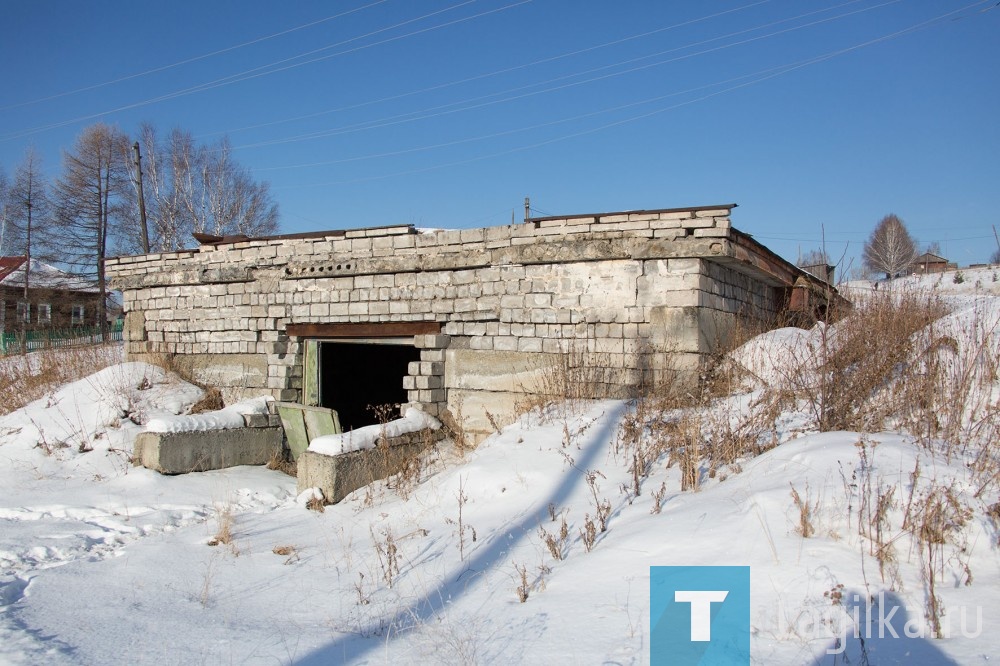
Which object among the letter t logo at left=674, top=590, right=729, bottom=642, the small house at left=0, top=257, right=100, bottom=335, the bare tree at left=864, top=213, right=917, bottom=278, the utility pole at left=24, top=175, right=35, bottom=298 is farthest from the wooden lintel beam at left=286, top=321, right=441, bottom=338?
the bare tree at left=864, top=213, right=917, bottom=278

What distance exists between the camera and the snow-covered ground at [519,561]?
3145 millimetres

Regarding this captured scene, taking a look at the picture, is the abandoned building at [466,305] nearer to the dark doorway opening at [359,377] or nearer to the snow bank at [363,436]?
the dark doorway opening at [359,377]

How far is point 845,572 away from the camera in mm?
3318

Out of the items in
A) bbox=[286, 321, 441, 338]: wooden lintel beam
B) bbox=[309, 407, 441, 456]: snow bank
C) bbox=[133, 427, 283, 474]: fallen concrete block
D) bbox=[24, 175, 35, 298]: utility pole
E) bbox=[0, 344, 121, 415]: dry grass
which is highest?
bbox=[24, 175, 35, 298]: utility pole

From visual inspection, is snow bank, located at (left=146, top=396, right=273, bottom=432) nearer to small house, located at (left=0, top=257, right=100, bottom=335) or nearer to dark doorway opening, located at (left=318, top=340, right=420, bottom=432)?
dark doorway opening, located at (left=318, top=340, right=420, bottom=432)

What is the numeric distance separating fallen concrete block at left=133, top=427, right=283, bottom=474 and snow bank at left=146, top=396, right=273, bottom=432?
0.06m

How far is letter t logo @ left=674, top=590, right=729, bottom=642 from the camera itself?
3150 mm

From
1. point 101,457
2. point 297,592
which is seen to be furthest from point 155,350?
point 297,592

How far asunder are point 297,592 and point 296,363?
19.7 ft

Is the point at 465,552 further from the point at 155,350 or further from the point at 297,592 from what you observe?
the point at 155,350

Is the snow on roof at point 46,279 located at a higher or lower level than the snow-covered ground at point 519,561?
higher

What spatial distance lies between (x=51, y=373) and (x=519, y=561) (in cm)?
1108

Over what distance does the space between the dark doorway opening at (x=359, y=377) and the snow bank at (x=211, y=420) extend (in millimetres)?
1041

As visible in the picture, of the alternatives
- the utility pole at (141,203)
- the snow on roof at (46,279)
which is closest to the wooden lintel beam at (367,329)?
the utility pole at (141,203)
